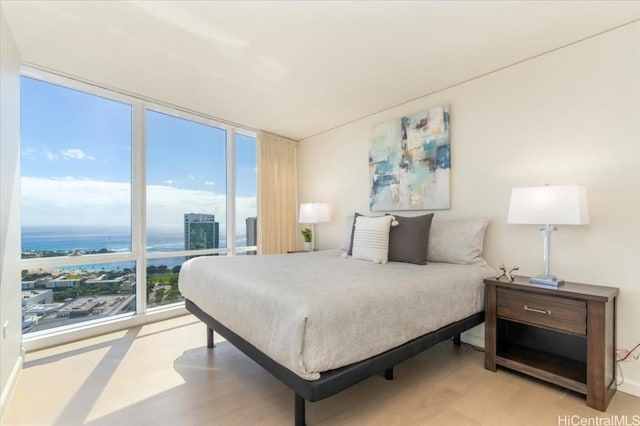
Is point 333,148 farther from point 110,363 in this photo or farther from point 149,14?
point 110,363

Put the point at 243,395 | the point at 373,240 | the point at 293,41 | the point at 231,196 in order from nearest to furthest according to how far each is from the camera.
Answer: the point at 243,395 → the point at 293,41 → the point at 373,240 → the point at 231,196

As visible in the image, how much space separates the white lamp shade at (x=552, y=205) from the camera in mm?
1934

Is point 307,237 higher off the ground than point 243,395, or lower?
higher

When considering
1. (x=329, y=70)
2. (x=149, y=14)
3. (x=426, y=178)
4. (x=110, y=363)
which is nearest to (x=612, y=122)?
(x=426, y=178)

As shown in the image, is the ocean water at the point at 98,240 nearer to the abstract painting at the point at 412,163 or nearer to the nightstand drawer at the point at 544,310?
the abstract painting at the point at 412,163

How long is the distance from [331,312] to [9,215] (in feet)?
7.70

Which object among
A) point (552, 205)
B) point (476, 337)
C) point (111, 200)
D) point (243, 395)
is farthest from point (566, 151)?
point (111, 200)

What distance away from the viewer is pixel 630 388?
6.57ft

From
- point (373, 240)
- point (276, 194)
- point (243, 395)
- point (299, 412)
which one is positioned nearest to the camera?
point (299, 412)

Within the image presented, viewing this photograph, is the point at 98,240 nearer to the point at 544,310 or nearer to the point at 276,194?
the point at 276,194

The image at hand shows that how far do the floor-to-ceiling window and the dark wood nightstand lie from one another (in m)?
3.21

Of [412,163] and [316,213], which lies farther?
[316,213]

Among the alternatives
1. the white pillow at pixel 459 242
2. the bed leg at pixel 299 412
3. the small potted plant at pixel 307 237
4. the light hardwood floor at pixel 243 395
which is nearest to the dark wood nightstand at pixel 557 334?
the light hardwood floor at pixel 243 395

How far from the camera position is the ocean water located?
275cm
